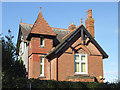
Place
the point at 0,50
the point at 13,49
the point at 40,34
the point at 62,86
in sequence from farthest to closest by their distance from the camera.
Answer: the point at 13,49 < the point at 40,34 < the point at 0,50 < the point at 62,86

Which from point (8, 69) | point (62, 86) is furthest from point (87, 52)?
point (8, 69)

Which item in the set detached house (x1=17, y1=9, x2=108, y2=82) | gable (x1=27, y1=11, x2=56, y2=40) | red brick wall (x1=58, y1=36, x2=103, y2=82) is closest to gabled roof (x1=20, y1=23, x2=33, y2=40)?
detached house (x1=17, y1=9, x2=108, y2=82)

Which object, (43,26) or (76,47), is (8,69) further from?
(76,47)

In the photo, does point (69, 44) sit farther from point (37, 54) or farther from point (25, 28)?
point (25, 28)

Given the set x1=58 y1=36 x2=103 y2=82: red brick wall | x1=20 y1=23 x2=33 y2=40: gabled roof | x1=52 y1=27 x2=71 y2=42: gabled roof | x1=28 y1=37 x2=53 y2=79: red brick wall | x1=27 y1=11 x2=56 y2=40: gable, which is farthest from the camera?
x1=20 y1=23 x2=33 y2=40: gabled roof

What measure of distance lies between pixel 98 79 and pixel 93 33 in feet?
19.2

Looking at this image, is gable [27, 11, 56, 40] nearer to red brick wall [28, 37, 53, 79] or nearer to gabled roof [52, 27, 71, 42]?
red brick wall [28, 37, 53, 79]

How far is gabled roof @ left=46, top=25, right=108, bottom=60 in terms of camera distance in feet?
70.4

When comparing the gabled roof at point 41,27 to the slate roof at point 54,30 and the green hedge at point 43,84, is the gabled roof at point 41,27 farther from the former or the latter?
the green hedge at point 43,84

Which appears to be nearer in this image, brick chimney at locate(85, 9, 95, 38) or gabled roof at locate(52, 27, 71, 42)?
brick chimney at locate(85, 9, 95, 38)

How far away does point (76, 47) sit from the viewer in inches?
886

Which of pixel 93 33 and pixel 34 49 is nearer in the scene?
pixel 34 49

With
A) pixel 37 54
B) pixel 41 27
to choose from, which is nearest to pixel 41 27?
pixel 41 27

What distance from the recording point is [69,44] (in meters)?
22.4
